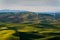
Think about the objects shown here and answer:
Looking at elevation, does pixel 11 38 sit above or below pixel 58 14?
below

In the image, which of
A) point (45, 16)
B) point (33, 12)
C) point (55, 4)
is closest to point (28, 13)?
point (33, 12)

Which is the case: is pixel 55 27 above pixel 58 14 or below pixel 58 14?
below

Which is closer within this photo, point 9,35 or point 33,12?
point 9,35

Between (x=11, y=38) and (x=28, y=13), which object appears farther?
(x=28, y=13)

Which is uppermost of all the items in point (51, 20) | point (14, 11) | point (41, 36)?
point (14, 11)

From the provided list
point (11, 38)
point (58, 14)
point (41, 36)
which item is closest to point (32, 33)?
point (41, 36)

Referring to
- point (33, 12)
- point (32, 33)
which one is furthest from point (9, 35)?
point (33, 12)

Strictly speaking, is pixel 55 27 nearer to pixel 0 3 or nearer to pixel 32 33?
pixel 32 33

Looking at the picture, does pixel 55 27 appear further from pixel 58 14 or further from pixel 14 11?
pixel 14 11
